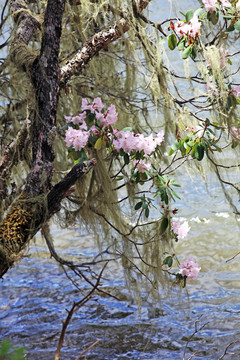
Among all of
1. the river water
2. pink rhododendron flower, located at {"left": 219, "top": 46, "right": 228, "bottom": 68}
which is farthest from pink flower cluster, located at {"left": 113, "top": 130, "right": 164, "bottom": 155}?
pink rhododendron flower, located at {"left": 219, "top": 46, "right": 228, "bottom": 68}

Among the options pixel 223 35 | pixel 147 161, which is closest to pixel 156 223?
pixel 147 161

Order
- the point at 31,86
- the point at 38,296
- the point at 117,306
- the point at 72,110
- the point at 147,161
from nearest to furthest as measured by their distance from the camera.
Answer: the point at 31,86 < the point at 147,161 < the point at 72,110 < the point at 117,306 < the point at 38,296

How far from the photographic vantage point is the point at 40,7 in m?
2.61

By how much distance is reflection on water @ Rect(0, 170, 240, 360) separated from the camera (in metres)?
2.81

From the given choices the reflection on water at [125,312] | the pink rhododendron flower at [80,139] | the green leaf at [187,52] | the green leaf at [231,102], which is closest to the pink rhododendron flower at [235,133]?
the green leaf at [231,102]

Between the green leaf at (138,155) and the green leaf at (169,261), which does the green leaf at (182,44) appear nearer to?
the green leaf at (138,155)

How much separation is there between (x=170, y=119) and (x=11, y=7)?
0.88m

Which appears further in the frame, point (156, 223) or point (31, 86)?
Answer: point (156, 223)

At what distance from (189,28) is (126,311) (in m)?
1.77

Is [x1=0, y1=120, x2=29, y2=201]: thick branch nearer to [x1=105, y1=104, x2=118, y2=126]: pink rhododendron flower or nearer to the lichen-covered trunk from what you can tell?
the lichen-covered trunk

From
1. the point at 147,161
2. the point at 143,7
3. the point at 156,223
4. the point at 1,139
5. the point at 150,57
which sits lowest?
the point at 156,223

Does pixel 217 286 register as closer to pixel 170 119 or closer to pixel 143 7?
pixel 170 119

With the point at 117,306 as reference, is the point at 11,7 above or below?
above

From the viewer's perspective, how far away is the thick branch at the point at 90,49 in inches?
91.2
